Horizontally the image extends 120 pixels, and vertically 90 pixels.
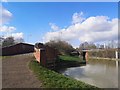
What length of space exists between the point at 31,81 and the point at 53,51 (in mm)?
20502

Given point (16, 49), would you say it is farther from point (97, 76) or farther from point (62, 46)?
point (62, 46)

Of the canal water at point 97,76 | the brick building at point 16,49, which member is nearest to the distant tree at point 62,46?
the brick building at point 16,49

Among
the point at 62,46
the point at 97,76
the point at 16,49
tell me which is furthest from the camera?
the point at 62,46

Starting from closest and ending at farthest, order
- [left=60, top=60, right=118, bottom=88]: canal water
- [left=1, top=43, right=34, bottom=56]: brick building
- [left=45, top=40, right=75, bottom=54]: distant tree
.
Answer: [left=60, top=60, right=118, bottom=88]: canal water, [left=1, top=43, right=34, bottom=56]: brick building, [left=45, top=40, right=75, bottom=54]: distant tree

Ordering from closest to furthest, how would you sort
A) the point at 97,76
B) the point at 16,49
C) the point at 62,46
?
the point at 97,76 → the point at 16,49 → the point at 62,46

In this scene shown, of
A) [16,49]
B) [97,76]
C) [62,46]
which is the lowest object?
[97,76]

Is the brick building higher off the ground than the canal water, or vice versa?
the brick building

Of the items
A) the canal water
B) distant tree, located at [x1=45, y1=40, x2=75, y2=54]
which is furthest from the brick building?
distant tree, located at [x1=45, y1=40, x2=75, y2=54]

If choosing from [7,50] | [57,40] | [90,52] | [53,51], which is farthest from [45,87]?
[90,52]

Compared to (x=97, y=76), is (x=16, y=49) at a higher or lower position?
higher

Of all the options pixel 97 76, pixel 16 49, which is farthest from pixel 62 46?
pixel 97 76

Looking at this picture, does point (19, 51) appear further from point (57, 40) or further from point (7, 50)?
point (57, 40)

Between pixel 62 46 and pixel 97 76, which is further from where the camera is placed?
pixel 62 46

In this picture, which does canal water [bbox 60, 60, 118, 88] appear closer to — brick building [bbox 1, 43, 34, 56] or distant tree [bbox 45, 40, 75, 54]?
brick building [bbox 1, 43, 34, 56]
